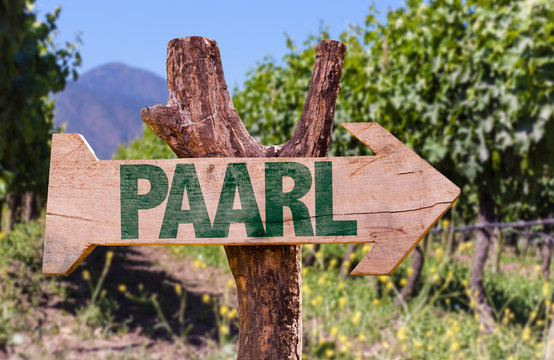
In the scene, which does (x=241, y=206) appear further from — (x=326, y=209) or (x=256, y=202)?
(x=326, y=209)

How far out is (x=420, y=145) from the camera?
4.84 metres

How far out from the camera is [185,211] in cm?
109

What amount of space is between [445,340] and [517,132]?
1.84 meters

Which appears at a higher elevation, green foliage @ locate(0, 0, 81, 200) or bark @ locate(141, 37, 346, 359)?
green foliage @ locate(0, 0, 81, 200)

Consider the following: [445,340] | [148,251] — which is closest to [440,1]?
[445,340]

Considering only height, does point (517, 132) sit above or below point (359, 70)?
below

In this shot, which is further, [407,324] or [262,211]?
[407,324]

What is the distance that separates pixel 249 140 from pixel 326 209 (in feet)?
0.89

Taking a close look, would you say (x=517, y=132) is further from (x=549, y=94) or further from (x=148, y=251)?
(x=148, y=251)

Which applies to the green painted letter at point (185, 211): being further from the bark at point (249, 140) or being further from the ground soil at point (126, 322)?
the ground soil at point (126, 322)

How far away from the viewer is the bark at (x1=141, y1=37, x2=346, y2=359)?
3.66 ft

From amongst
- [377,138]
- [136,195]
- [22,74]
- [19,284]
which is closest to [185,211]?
[136,195]

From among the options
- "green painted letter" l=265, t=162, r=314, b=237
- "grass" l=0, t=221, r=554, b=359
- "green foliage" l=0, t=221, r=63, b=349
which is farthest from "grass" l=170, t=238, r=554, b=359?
"green foliage" l=0, t=221, r=63, b=349

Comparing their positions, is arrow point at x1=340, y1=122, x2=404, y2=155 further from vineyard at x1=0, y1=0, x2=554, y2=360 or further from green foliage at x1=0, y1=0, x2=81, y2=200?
green foliage at x1=0, y1=0, x2=81, y2=200
